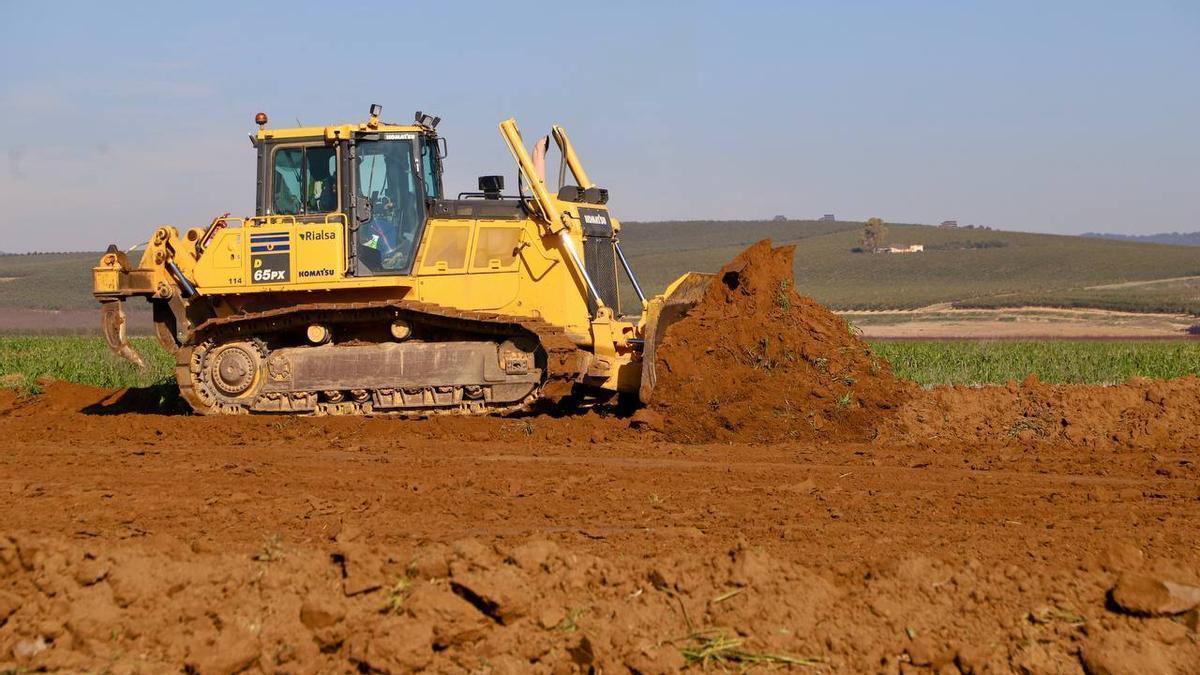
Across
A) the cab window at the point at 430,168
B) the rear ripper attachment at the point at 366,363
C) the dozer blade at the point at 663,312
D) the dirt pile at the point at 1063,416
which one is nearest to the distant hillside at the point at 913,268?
the rear ripper attachment at the point at 366,363

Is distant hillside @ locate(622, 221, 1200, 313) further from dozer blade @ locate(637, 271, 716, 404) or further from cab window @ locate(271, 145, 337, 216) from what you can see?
cab window @ locate(271, 145, 337, 216)

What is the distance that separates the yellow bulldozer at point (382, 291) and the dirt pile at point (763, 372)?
557 millimetres

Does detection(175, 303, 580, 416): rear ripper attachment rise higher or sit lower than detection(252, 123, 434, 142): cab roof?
lower

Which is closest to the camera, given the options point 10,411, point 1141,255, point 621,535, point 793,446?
point 621,535

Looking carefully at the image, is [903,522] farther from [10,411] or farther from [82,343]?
[82,343]

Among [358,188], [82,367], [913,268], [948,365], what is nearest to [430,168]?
[358,188]

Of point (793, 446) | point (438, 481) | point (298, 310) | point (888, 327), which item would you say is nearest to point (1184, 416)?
point (793, 446)

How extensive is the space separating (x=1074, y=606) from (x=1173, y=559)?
122 cm

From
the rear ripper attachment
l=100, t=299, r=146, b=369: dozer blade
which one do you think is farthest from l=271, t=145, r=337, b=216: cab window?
l=100, t=299, r=146, b=369: dozer blade

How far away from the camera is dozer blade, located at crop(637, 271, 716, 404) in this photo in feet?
41.2

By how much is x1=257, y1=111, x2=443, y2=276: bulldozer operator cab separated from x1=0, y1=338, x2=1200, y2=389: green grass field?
20.1 feet

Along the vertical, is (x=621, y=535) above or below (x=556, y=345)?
below

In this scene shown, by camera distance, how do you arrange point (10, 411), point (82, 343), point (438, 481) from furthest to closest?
1. point (82, 343)
2. point (10, 411)
3. point (438, 481)

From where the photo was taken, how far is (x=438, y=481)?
9.69 metres
